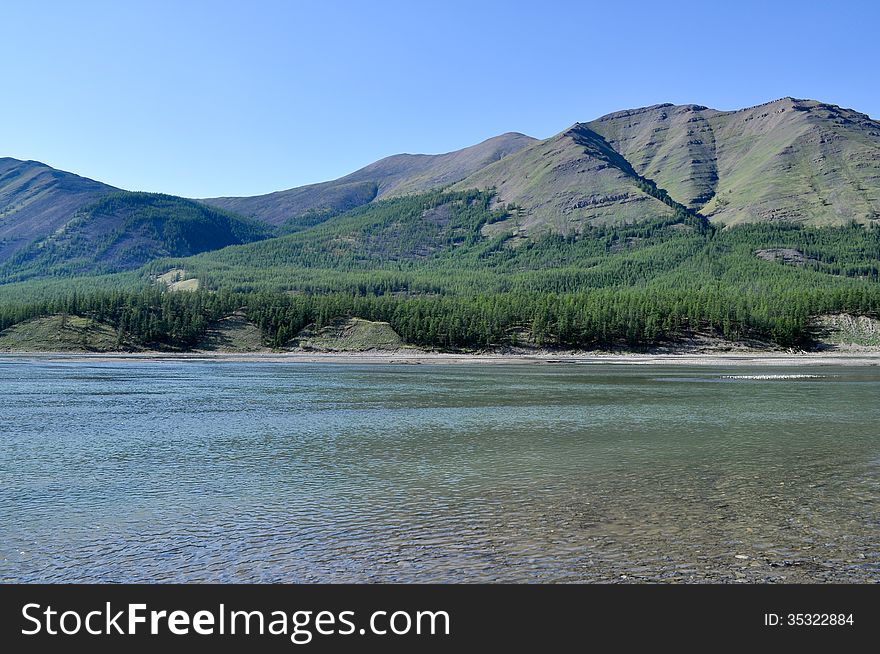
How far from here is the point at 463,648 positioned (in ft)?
49.2

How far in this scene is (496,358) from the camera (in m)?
185

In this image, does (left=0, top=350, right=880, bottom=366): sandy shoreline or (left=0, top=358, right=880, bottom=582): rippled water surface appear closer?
(left=0, top=358, right=880, bottom=582): rippled water surface

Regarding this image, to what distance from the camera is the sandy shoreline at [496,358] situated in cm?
17188

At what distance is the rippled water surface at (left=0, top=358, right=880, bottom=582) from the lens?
2048 cm

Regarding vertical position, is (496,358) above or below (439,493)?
below

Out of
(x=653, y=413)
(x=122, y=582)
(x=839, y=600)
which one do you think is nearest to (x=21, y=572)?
(x=122, y=582)

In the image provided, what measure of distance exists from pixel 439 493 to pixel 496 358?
154827 millimetres

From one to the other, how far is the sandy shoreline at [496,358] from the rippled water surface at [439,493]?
343 feet

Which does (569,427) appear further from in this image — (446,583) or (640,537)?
(446,583)

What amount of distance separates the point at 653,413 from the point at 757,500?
36805 millimetres

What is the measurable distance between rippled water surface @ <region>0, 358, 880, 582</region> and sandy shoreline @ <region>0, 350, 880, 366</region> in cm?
10462

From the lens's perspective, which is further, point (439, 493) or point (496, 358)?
point (496, 358)

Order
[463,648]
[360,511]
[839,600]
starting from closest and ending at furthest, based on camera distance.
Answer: [463,648] → [839,600] → [360,511]

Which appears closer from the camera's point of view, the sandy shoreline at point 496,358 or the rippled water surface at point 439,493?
the rippled water surface at point 439,493
